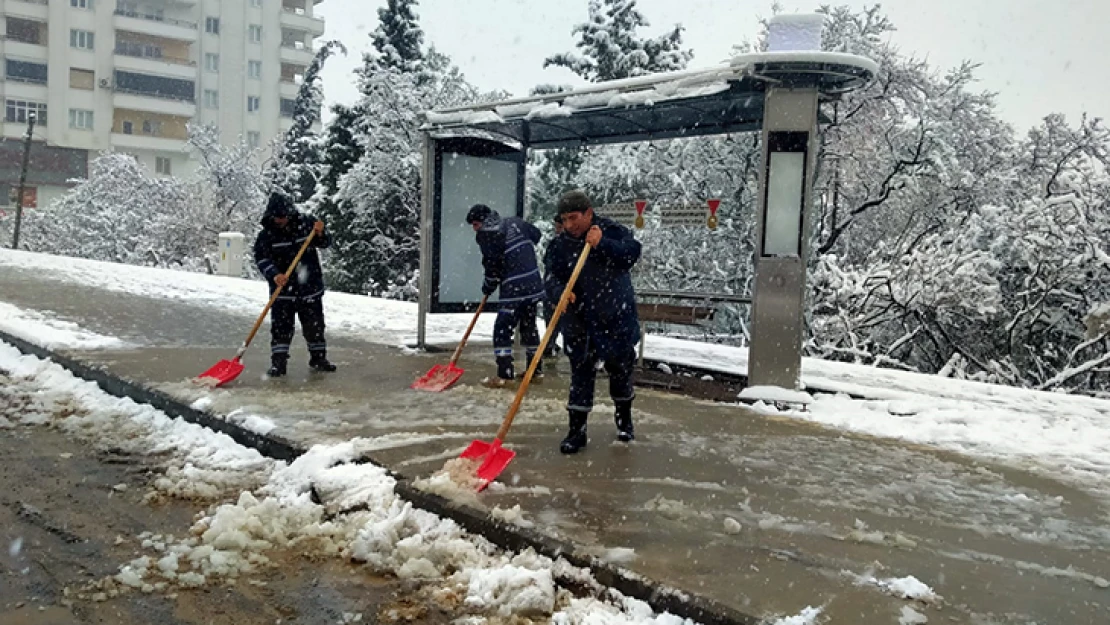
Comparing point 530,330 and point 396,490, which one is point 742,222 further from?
point 396,490

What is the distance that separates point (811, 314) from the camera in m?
14.5

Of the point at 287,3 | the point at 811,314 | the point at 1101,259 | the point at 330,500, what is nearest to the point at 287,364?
the point at 330,500

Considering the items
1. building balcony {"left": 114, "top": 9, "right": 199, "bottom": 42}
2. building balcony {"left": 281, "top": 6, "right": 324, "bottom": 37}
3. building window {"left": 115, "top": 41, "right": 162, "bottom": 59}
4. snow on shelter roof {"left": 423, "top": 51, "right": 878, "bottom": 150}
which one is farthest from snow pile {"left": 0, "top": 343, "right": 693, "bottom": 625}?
building balcony {"left": 281, "top": 6, "right": 324, "bottom": 37}

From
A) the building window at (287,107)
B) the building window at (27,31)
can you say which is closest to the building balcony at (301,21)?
the building window at (287,107)

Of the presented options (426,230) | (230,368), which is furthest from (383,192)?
(230,368)

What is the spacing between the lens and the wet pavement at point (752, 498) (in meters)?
3.48

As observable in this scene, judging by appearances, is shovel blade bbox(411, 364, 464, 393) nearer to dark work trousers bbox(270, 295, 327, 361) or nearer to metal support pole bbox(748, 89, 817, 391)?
dark work trousers bbox(270, 295, 327, 361)

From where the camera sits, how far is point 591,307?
17.7 ft

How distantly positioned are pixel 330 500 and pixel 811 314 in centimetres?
1150

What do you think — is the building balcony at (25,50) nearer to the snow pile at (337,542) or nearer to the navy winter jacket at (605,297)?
the snow pile at (337,542)

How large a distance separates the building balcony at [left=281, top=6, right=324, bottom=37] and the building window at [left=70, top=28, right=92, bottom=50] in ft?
43.4

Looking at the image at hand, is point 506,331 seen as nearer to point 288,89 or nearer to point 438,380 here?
point 438,380

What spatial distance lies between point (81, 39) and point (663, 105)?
57.8 meters

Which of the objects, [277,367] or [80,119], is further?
[80,119]
